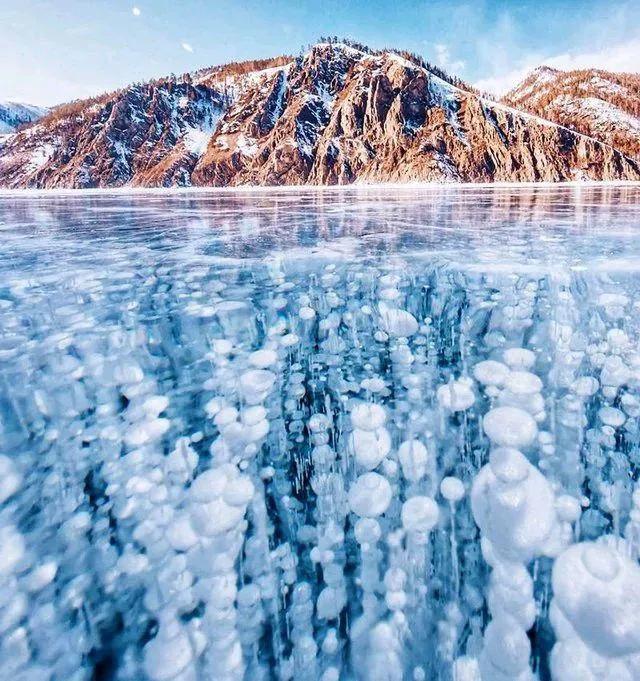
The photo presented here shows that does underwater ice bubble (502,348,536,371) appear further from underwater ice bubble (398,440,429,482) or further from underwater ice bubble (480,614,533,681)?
underwater ice bubble (480,614,533,681)

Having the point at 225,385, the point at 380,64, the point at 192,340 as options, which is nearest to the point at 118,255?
the point at 192,340

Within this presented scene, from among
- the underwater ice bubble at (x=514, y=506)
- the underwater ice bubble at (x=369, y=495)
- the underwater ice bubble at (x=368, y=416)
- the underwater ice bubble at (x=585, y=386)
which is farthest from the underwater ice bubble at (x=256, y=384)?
the underwater ice bubble at (x=585, y=386)

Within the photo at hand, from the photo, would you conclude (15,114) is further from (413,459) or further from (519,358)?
(413,459)

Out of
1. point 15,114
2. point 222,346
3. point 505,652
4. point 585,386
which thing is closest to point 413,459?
point 505,652

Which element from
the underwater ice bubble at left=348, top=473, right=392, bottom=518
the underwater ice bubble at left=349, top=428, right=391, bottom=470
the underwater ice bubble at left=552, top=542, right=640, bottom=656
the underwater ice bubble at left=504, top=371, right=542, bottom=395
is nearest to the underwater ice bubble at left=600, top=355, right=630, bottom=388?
the underwater ice bubble at left=504, top=371, right=542, bottom=395

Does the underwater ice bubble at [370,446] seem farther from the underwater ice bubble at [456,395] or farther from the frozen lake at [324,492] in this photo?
the underwater ice bubble at [456,395]

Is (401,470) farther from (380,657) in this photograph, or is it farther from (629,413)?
(629,413)
